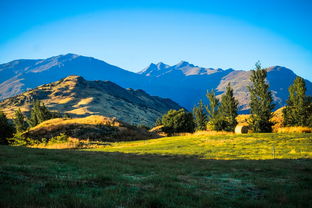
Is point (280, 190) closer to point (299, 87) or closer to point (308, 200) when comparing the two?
point (308, 200)

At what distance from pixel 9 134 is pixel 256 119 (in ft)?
178

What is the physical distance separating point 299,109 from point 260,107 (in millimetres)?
15543

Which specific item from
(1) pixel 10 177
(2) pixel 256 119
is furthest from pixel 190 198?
(2) pixel 256 119

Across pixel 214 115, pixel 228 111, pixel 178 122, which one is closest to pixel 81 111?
pixel 178 122

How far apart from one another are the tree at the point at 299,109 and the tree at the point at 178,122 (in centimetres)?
2598

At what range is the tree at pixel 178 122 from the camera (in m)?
65.9

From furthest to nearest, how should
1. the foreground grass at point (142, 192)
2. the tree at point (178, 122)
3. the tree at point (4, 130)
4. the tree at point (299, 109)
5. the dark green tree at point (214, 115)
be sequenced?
1. the tree at point (178, 122)
2. the dark green tree at point (214, 115)
3. the tree at point (4, 130)
4. the tree at point (299, 109)
5. the foreground grass at point (142, 192)

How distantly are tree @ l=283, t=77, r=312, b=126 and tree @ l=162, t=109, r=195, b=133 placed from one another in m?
26.0

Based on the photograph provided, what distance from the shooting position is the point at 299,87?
5147 centimetres

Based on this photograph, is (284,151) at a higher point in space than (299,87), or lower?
lower

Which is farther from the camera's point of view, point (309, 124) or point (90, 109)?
point (90, 109)

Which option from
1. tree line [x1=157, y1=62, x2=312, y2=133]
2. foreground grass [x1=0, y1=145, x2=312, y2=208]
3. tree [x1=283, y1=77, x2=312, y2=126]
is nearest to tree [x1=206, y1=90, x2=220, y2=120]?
tree line [x1=157, y1=62, x2=312, y2=133]

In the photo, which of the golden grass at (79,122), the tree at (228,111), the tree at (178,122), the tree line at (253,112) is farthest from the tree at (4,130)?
the tree at (228,111)

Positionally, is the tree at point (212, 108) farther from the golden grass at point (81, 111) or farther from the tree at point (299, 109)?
the golden grass at point (81, 111)
